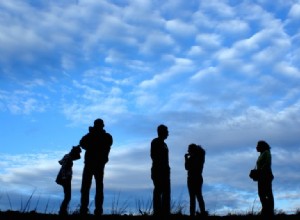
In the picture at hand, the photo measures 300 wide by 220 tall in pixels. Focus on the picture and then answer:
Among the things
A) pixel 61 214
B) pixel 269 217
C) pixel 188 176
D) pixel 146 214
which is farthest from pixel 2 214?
pixel 269 217

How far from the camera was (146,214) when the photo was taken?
9984mm

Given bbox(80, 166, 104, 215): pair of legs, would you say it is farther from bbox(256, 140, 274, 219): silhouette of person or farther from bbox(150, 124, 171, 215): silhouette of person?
bbox(256, 140, 274, 219): silhouette of person

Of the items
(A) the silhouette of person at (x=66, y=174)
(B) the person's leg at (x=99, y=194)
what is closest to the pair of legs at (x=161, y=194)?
(B) the person's leg at (x=99, y=194)

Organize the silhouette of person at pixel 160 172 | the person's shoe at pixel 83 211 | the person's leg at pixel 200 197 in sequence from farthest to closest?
the person's leg at pixel 200 197 → the silhouette of person at pixel 160 172 → the person's shoe at pixel 83 211

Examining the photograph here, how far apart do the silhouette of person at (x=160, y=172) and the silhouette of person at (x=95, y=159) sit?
1098mm

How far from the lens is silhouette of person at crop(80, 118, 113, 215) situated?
952 cm

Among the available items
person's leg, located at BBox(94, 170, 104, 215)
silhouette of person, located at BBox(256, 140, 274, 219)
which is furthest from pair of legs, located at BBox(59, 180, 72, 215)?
silhouette of person, located at BBox(256, 140, 274, 219)

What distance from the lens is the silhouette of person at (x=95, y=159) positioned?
31.2 ft

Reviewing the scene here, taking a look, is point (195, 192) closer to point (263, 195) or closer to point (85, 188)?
point (263, 195)

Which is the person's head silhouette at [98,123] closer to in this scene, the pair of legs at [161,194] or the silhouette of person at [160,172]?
the silhouette of person at [160,172]

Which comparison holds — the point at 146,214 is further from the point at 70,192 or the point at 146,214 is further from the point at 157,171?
the point at 70,192

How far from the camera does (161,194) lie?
387 inches

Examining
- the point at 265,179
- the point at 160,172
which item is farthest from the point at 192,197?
the point at 265,179

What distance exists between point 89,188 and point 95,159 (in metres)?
0.67
